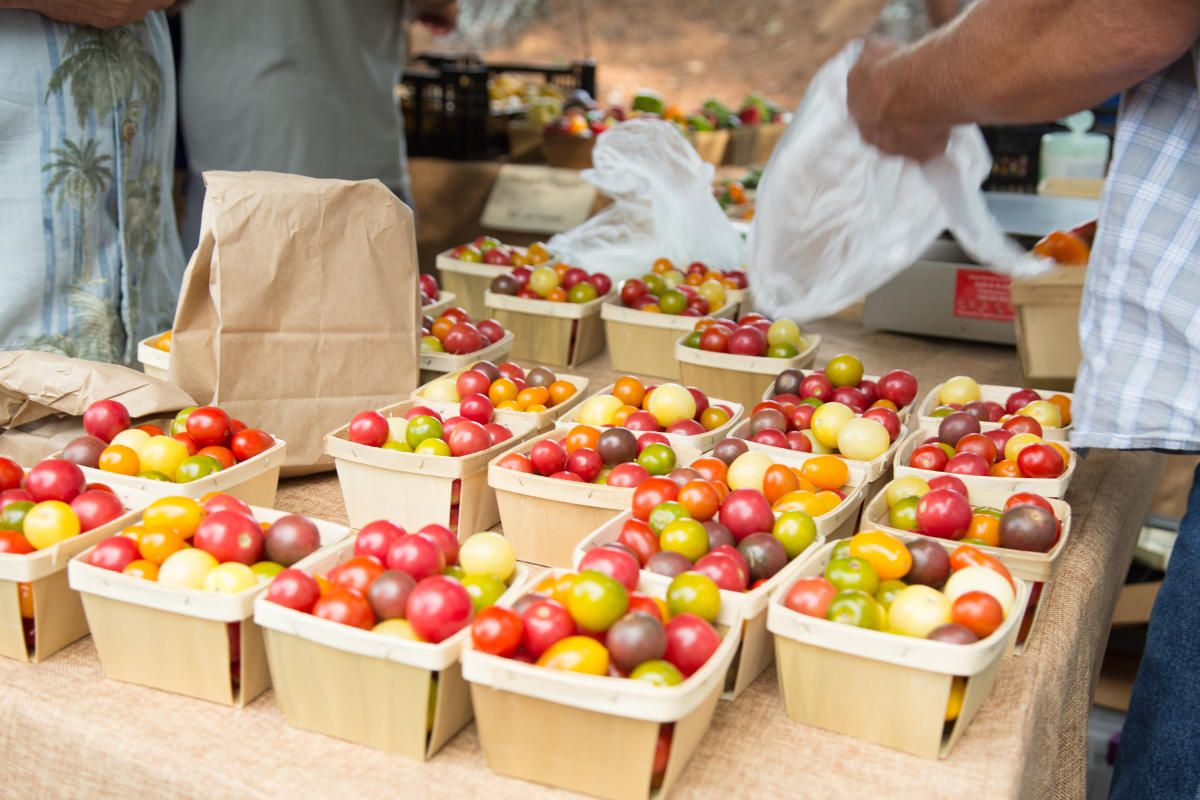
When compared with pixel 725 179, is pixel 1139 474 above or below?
below

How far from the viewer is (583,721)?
0.93 meters

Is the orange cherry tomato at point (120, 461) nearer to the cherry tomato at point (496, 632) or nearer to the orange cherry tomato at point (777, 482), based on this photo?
the cherry tomato at point (496, 632)

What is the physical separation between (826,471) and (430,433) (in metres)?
0.55

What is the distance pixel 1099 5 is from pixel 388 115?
2.39 meters

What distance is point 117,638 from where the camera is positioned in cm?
110

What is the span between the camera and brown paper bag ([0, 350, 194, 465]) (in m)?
1.50

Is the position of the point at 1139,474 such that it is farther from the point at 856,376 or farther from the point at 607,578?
the point at 607,578

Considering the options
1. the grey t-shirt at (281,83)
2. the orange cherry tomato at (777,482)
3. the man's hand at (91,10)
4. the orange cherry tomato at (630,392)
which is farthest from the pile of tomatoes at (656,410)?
the grey t-shirt at (281,83)

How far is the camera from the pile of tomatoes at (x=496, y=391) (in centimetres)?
166

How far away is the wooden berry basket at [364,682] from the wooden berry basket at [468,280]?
5.15 ft

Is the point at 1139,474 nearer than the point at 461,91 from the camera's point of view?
Yes

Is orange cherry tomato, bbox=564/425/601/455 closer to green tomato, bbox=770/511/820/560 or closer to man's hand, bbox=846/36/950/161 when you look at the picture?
green tomato, bbox=770/511/820/560

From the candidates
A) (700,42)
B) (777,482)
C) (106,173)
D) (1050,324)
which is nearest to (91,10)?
(106,173)

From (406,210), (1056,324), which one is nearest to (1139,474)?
(1056,324)
